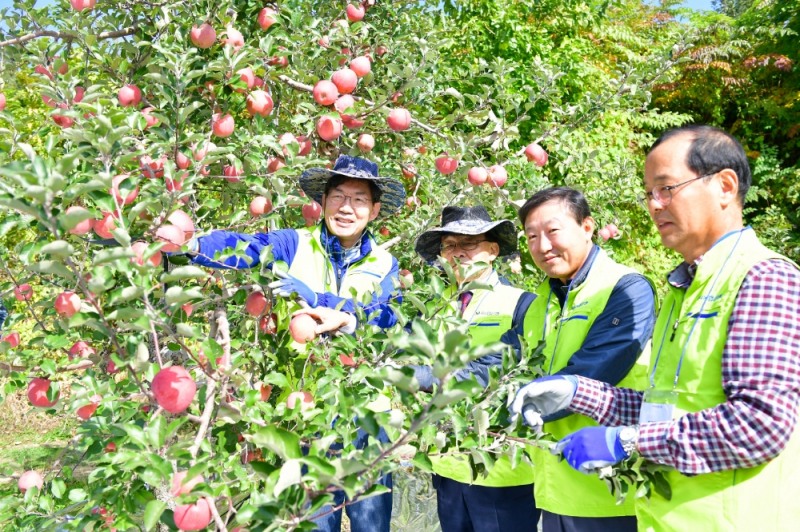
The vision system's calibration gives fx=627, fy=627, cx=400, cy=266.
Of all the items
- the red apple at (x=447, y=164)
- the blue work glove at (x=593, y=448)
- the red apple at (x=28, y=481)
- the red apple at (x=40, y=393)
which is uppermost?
the red apple at (x=447, y=164)

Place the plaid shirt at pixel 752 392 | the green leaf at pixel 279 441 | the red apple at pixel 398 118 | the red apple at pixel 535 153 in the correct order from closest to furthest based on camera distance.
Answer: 1. the green leaf at pixel 279 441
2. the plaid shirt at pixel 752 392
3. the red apple at pixel 398 118
4. the red apple at pixel 535 153

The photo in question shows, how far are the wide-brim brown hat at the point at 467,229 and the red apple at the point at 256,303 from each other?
2.36 feet

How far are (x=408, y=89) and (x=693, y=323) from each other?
172 cm

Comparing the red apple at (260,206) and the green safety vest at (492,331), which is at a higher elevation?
the red apple at (260,206)

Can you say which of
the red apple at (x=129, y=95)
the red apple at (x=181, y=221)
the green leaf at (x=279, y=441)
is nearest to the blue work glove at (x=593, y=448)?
the green leaf at (x=279, y=441)

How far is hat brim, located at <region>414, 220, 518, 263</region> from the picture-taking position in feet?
7.17

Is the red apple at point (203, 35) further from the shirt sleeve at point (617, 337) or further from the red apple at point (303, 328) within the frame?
the shirt sleeve at point (617, 337)

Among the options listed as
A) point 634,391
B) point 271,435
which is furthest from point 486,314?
point 271,435

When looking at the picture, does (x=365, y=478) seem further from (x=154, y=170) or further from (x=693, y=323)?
(x=154, y=170)

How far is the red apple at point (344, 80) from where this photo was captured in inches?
90.7

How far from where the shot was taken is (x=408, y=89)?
2609mm

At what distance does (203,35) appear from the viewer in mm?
1936

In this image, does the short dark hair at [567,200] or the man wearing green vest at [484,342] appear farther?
the man wearing green vest at [484,342]

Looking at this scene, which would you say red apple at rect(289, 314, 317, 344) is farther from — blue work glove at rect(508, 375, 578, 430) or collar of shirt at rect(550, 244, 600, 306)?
collar of shirt at rect(550, 244, 600, 306)
